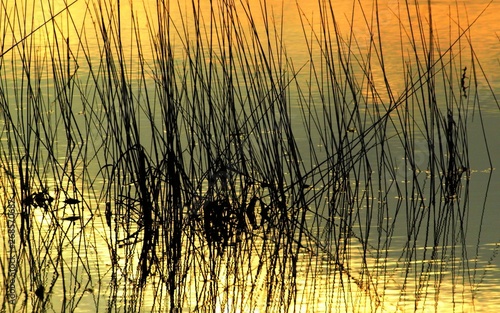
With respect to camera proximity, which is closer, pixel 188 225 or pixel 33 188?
pixel 188 225

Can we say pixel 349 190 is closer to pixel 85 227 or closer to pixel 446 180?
pixel 446 180

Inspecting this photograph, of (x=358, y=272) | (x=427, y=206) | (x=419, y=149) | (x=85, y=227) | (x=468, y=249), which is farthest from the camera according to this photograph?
(x=419, y=149)

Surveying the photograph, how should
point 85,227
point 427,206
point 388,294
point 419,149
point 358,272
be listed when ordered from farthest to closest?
point 419,149, point 427,206, point 85,227, point 358,272, point 388,294

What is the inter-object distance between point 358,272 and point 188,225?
18.1 inches

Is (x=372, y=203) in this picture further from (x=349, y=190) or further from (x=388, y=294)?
(x=388, y=294)

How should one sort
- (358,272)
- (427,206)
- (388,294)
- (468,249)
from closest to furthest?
(388,294)
(358,272)
(468,249)
(427,206)

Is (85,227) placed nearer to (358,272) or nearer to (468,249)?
(358,272)

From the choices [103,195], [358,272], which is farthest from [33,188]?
[358,272]

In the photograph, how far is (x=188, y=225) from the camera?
2.56 m

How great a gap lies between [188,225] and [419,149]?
1173mm

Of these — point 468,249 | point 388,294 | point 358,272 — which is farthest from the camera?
point 468,249

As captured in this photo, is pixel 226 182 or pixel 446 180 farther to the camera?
pixel 446 180

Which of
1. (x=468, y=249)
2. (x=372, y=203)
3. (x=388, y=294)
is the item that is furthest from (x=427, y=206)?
(x=388, y=294)

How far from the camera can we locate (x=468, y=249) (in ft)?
8.14
